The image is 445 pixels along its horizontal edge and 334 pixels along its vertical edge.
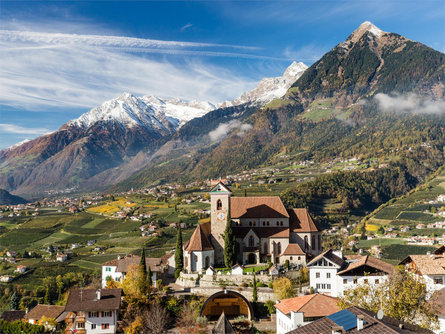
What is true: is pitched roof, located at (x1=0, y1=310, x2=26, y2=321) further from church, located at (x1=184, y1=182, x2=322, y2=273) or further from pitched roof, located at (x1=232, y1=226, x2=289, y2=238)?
pitched roof, located at (x1=232, y1=226, x2=289, y2=238)

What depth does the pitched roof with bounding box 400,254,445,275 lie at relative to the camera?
46.6m

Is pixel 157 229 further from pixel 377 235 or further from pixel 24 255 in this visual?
pixel 377 235

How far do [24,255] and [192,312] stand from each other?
9153 cm

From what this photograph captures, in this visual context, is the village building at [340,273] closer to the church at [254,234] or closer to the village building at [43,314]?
the church at [254,234]

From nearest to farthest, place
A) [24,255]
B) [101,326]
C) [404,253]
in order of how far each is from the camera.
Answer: [101,326], [404,253], [24,255]

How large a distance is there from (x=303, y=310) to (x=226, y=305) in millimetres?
13698

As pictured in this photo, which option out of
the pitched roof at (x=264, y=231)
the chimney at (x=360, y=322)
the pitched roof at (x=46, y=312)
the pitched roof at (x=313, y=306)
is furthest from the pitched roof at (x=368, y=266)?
the pitched roof at (x=46, y=312)

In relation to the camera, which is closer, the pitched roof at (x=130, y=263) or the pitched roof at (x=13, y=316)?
the pitched roof at (x=13, y=316)

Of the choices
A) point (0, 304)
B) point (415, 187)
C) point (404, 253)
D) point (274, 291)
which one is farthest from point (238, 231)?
point (415, 187)

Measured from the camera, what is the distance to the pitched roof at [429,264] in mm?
46594

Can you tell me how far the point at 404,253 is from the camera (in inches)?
4018

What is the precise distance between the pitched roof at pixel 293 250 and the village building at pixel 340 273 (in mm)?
6913

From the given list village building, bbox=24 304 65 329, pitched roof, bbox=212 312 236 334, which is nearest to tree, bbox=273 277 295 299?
pitched roof, bbox=212 312 236 334

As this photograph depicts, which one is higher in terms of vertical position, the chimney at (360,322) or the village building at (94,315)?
the chimney at (360,322)
